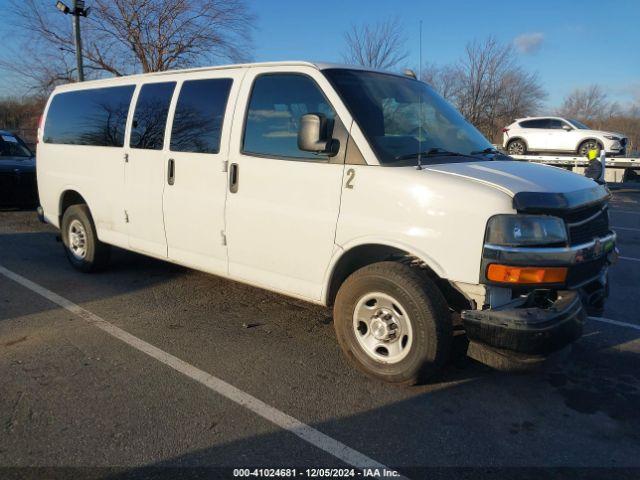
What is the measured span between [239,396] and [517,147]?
17.6 m

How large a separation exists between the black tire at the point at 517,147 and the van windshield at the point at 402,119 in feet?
49.6

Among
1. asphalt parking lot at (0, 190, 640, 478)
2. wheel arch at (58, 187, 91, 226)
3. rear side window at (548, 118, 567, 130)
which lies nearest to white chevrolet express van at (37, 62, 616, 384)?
asphalt parking lot at (0, 190, 640, 478)

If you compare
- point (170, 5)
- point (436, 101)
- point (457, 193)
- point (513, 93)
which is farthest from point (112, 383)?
point (513, 93)

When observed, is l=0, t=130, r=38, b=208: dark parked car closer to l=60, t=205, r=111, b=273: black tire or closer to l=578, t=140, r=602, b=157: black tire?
l=60, t=205, r=111, b=273: black tire

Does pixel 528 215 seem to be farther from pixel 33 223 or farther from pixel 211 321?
pixel 33 223

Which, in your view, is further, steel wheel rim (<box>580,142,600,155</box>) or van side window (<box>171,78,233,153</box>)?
steel wheel rim (<box>580,142,600,155</box>)

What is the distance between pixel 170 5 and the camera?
24297 millimetres

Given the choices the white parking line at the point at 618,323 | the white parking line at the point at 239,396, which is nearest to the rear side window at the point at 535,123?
the white parking line at the point at 618,323

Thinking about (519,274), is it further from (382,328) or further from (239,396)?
(239,396)

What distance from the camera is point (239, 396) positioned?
3.44 meters

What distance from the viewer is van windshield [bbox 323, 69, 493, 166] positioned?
3.74 meters

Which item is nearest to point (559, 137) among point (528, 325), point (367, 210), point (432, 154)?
point (432, 154)

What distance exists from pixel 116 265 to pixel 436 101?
14.7ft

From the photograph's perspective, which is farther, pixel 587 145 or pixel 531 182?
pixel 587 145
